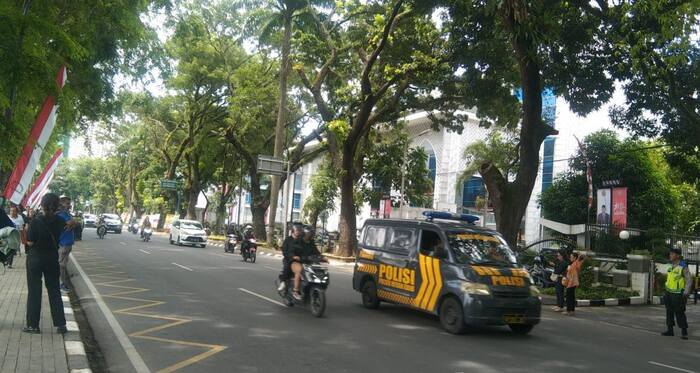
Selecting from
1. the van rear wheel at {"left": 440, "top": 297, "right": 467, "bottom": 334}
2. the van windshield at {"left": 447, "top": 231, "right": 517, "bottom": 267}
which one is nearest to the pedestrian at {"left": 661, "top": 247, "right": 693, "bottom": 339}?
the van windshield at {"left": 447, "top": 231, "right": 517, "bottom": 267}

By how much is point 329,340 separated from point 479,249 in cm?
320

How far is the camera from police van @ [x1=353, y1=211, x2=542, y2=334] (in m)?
8.75

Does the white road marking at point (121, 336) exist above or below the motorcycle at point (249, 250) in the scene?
below

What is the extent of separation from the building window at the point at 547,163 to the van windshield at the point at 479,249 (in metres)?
29.3

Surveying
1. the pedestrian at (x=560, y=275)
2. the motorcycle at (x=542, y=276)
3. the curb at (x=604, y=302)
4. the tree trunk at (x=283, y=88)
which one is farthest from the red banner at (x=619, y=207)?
the tree trunk at (x=283, y=88)

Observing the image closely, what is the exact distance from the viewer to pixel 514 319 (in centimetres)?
883

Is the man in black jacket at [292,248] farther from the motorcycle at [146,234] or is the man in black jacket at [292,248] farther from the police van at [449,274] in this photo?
the motorcycle at [146,234]

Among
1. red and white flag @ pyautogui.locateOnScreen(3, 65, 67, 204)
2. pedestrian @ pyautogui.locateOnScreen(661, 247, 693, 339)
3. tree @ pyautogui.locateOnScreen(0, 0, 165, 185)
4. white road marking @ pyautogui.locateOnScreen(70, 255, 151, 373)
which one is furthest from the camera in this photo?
pedestrian @ pyautogui.locateOnScreen(661, 247, 693, 339)

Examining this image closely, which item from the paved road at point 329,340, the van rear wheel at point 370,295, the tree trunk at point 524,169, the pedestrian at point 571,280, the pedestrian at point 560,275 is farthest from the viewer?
the tree trunk at point 524,169

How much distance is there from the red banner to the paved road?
325 inches

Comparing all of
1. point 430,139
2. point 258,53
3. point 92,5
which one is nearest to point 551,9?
point 92,5

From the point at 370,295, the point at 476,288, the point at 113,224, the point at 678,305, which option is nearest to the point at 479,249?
the point at 476,288

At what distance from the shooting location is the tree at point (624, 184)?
28703mm

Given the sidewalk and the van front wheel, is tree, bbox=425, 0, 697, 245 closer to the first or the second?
the van front wheel
